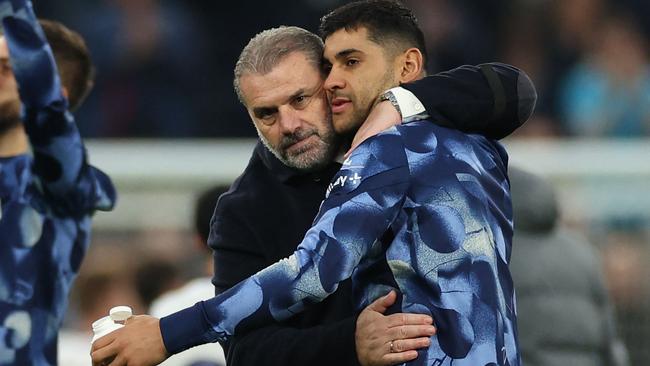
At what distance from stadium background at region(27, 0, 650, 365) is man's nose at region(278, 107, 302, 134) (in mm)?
4575

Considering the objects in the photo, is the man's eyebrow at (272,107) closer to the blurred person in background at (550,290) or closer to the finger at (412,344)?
the finger at (412,344)

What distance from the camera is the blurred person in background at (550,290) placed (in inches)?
220

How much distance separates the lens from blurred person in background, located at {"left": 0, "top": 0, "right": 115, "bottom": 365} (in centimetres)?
374

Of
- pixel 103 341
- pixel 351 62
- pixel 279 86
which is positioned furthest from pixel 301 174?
pixel 103 341

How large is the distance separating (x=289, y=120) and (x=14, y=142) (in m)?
0.69

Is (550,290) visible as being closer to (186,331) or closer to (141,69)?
(186,331)

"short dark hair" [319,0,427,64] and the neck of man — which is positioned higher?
"short dark hair" [319,0,427,64]

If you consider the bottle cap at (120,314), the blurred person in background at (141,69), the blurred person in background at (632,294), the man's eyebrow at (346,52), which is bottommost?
the blurred person in background at (141,69)

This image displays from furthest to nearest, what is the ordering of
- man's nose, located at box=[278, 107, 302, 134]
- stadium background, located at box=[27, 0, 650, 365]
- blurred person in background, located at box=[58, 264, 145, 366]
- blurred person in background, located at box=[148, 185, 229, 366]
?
stadium background, located at box=[27, 0, 650, 365] → blurred person in background, located at box=[58, 264, 145, 366] → blurred person in background, located at box=[148, 185, 229, 366] → man's nose, located at box=[278, 107, 302, 134]

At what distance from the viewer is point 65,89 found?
14.1 ft

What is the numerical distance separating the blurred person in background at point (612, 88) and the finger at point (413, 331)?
21.8ft

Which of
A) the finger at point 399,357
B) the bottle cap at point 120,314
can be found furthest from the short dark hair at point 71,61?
the finger at point 399,357

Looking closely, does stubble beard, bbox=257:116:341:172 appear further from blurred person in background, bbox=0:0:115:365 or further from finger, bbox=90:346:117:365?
finger, bbox=90:346:117:365

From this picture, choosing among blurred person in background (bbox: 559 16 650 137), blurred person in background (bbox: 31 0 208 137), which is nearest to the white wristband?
blurred person in background (bbox: 559 16 650 137)
